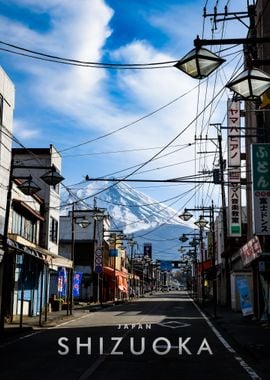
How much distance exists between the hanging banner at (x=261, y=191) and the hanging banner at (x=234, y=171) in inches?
339

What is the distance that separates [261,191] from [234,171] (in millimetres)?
12587

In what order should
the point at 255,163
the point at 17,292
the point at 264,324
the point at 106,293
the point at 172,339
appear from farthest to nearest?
the point at 106,293 → the point at 17,292 → the point at 264,324 → the point at 255,163 → the point at 172,339

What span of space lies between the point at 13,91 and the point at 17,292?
36.1 feet

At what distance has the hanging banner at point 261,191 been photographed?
72.4ft

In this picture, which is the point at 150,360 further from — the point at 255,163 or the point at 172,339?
the point at 255,163

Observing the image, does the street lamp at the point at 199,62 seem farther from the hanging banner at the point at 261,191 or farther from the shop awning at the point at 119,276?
the shop awning at the point at 119,276

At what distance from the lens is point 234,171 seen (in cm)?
3462

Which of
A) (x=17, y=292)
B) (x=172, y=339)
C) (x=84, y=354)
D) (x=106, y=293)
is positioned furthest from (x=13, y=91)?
(x=106, y=293)

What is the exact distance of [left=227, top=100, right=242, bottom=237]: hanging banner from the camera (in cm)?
3169

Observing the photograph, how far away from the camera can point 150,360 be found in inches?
494

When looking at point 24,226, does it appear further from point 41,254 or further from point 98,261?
point 98,261

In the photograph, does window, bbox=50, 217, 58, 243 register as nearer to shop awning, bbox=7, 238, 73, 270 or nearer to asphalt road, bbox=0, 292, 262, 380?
shop awning, bbox=7, 238, 73, 270

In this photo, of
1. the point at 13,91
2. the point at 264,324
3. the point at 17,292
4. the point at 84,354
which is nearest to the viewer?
the point at 84,354

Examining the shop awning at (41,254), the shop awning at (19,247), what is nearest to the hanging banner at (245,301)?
the shop awning at (41,254)
